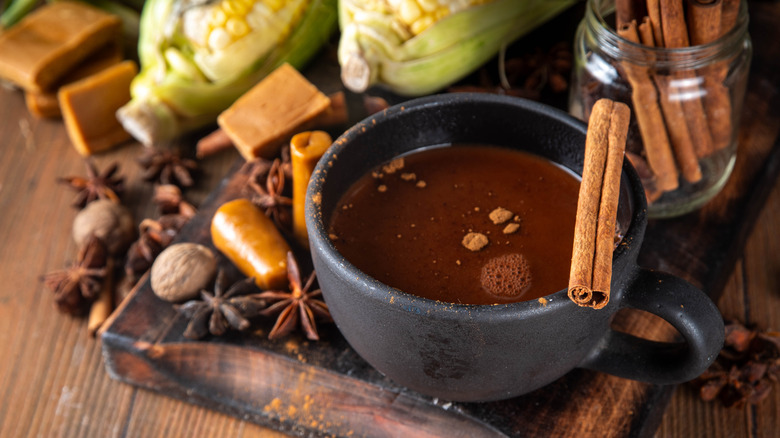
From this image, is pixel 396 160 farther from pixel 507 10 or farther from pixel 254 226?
pixel 507 10

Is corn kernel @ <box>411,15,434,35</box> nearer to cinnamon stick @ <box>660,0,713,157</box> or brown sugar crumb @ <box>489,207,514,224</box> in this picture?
cinnamon stick @ <box>660,0,713,157</box>

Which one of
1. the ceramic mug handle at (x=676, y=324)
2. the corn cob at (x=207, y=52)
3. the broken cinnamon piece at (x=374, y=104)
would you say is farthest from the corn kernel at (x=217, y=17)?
the ceramic mug handle at (x=676, y=324)

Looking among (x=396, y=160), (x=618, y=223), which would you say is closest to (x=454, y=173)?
(x=396, y=160)

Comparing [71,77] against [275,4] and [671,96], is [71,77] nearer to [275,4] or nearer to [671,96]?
[275,4]

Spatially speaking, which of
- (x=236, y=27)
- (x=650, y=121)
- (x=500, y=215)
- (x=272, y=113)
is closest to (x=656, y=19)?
(x=650, y=121)

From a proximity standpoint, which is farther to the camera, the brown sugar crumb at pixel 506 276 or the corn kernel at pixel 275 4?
the corn kernel at pixel 275 4

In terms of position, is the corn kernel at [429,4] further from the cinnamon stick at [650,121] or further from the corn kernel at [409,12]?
the cinnamon stick at [650,121]
